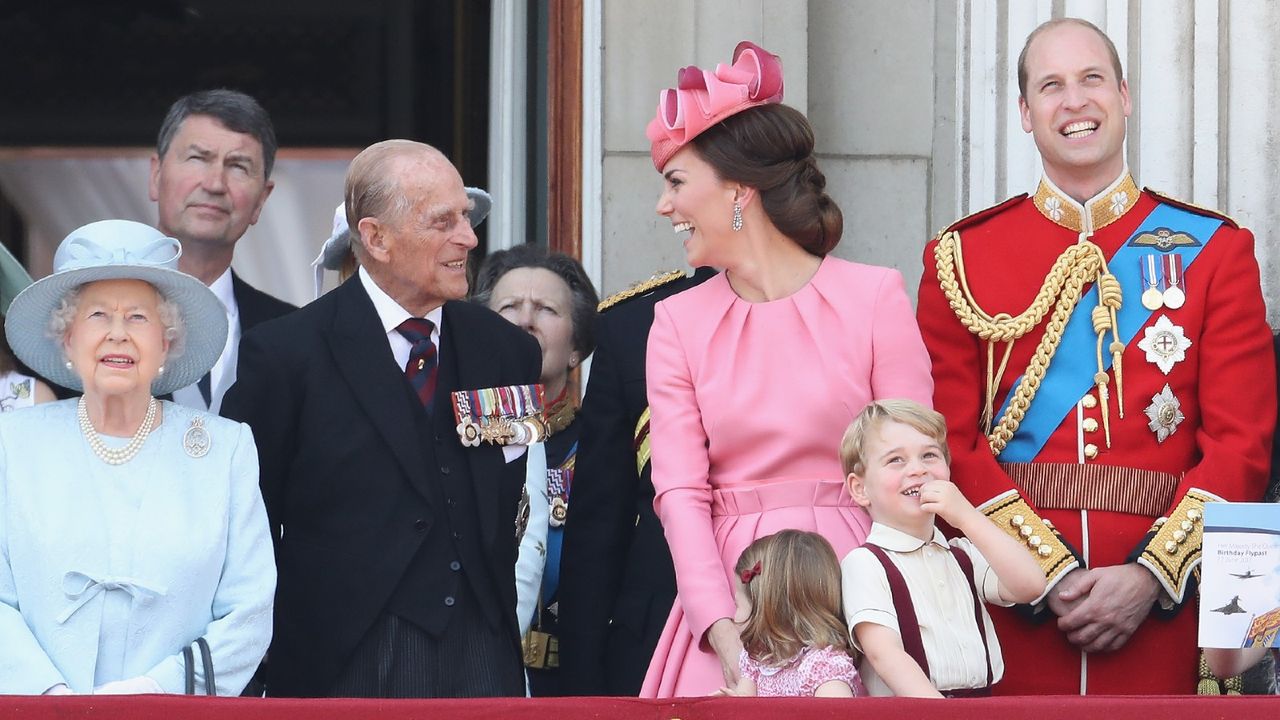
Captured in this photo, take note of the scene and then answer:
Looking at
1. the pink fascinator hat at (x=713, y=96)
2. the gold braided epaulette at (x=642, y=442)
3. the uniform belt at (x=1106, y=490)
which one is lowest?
the uniform belt at (x=1106, y=490)

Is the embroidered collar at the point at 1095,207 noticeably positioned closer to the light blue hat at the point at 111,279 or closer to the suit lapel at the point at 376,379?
the suit lapel at the point at 376,379

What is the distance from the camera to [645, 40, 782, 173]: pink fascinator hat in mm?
3947

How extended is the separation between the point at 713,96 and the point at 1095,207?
0.81 m

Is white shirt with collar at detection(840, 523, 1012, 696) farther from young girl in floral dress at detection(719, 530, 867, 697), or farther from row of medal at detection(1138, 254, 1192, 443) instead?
row of medal at detection(1138, 254, 1192, 443)

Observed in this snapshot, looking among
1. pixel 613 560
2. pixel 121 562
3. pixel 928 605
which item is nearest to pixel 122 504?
pixel 121 562

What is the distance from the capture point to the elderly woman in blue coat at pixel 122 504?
3.65 m

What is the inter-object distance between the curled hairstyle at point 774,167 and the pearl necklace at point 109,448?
1122mm

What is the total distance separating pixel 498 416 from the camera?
13.8ft

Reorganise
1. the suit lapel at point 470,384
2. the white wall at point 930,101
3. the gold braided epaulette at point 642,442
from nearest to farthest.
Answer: the suit lapel at point 470,384 → the gold braided epaulette at point 642,442 → the white wall at point 930,101

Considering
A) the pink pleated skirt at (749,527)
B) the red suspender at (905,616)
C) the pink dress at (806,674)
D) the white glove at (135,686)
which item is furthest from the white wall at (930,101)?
the white glove at (135,686)

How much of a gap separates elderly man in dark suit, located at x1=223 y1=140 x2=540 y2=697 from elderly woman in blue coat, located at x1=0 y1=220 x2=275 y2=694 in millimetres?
211

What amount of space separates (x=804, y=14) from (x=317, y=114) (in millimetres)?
3450

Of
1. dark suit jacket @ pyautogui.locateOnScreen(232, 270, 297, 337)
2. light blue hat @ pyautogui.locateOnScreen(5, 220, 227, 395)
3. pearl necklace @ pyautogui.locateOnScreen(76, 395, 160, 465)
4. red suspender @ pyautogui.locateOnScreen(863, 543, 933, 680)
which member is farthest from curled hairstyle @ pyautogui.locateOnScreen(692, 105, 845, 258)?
dark suit jacket @ pyautogui.locateOnScreen(232, 270, 297, 337)

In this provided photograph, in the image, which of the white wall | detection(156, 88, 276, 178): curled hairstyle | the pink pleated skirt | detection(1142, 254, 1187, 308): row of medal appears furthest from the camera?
detection(156, 88, 276, 178): curled hairstyle
